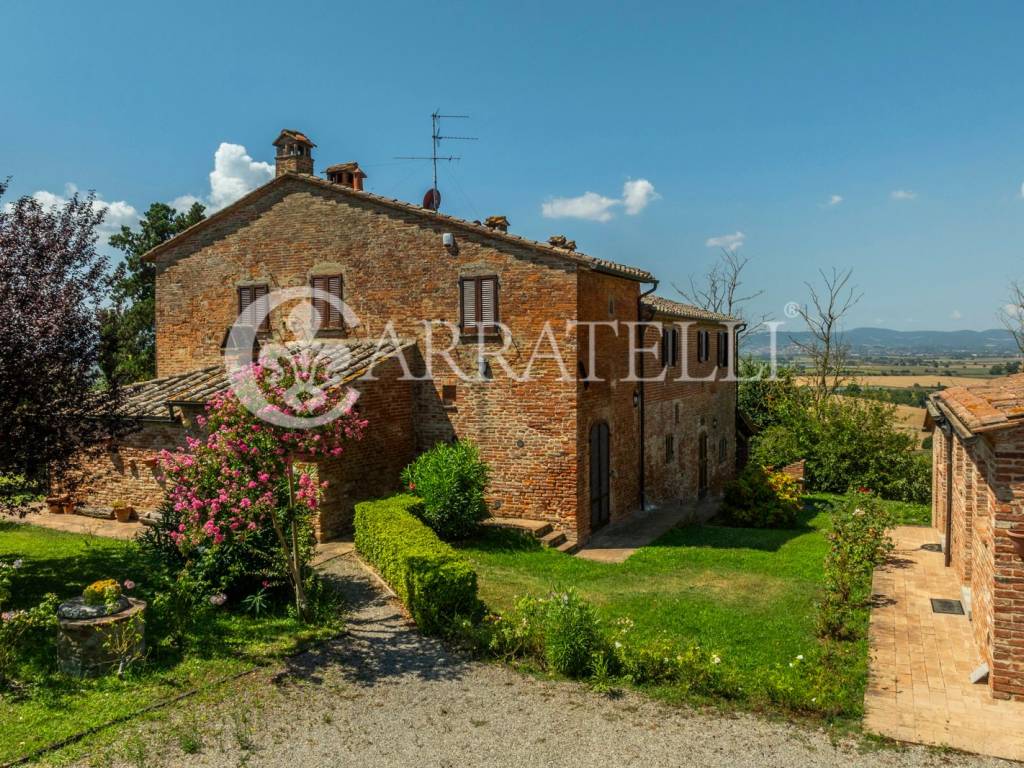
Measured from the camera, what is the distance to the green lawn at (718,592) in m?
8.25

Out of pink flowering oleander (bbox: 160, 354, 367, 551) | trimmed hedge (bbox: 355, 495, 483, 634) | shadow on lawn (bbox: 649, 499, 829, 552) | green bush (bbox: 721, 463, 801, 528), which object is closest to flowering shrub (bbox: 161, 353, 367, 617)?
pink flowering oleander (bbox: 160, 354, 367, 551)

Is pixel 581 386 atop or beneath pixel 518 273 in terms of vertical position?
beneath

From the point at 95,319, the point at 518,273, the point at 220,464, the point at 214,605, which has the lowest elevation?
the point at 214,605

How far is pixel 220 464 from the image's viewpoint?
941cm

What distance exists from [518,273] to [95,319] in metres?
7.80

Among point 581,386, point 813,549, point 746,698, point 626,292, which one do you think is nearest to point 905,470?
point 813,549

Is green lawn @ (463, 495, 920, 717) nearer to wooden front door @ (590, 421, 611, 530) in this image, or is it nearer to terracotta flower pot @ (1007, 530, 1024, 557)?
wooden front door @ (590, 421, 611, 530)

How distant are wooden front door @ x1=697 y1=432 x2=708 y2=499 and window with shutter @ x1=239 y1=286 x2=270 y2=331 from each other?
13.4 metres

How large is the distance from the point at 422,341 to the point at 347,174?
5.20m

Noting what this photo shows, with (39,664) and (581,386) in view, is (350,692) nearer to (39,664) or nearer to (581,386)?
(39,664)

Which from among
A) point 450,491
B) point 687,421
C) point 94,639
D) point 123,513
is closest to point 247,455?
point 94,639

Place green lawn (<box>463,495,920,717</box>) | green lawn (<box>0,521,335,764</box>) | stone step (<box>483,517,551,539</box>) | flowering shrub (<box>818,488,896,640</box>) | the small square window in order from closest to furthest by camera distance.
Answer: green lawn (<box>0,521,335,764</box>), green lawn (<box>463,495,920,717</box>), flowering shrub (<box>818,488,896,640</box>), stone step (<box>483,517,551,539</box>), the small square window

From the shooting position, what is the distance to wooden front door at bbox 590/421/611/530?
1542 centimetres

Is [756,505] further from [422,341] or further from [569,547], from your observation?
[422,341]
